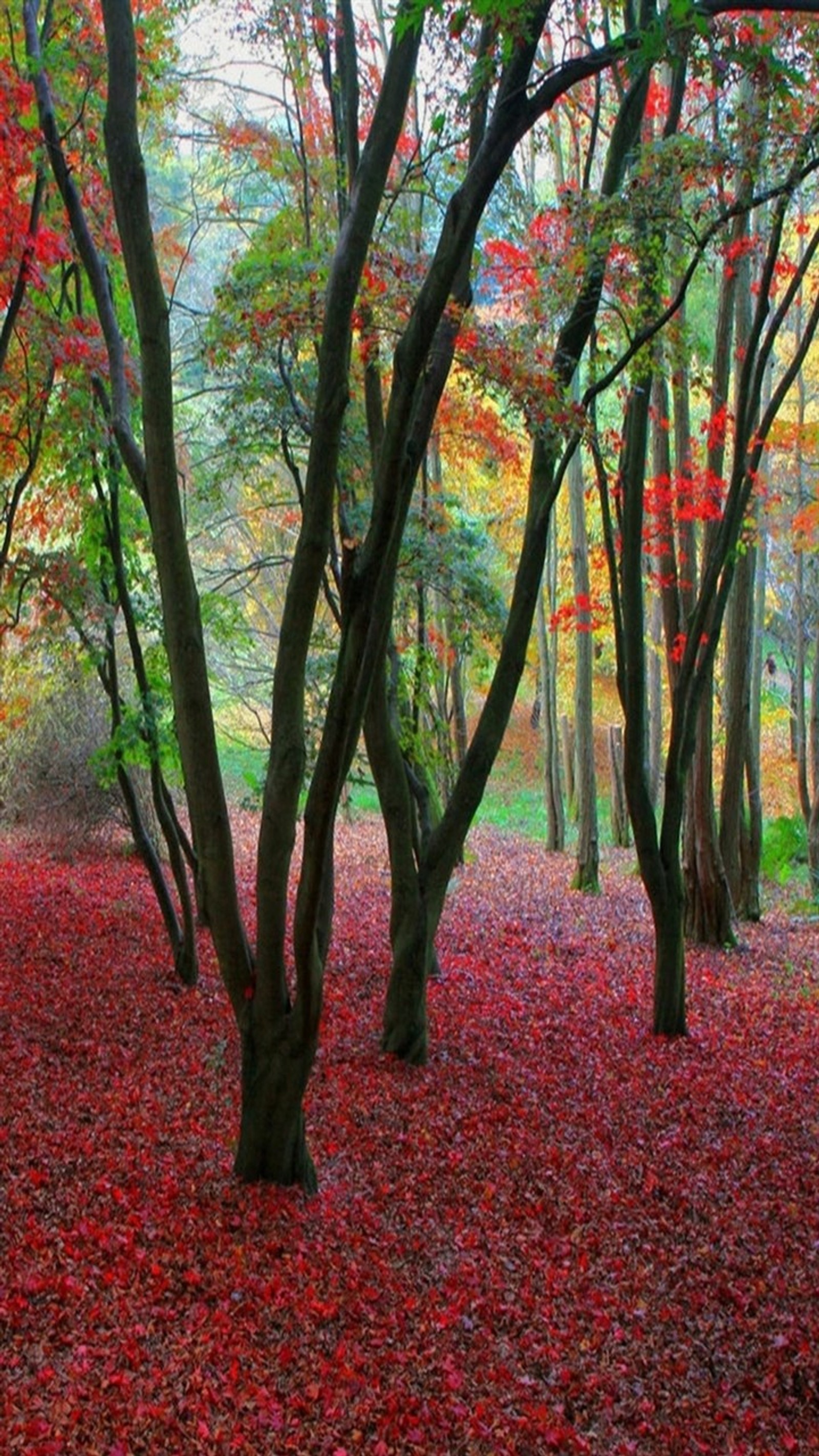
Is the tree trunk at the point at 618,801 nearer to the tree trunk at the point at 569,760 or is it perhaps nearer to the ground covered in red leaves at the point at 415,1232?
the tree trunk at the point at 569,760

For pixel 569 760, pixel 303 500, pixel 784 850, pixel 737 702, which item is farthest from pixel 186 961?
pixel 569 760

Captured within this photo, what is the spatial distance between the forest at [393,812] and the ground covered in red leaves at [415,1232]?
20mm

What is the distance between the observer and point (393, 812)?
5.83 metres

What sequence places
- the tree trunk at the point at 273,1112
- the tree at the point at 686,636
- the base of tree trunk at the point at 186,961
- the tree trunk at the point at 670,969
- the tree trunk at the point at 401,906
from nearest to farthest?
the tree trunk at the point at 273,1112
the tree trunk at the point at 401,906
the tree at the point at 686,636
the tree trunk at the point at 670,969
the base of tree trunk at the point at 186,961

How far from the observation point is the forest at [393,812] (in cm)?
340

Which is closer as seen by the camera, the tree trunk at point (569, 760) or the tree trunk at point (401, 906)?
the tree trunk at point (401, 906)

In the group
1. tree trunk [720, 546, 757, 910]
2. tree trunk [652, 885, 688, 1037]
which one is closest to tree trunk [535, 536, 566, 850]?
tree trunk [720, 546, 757, 910]

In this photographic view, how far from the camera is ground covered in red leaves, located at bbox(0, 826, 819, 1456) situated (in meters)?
3.10

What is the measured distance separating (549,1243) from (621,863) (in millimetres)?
11125

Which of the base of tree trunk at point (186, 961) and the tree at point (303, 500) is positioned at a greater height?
the tree at point (303, 500)

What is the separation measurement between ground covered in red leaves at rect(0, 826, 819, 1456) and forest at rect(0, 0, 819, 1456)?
0.8 inches

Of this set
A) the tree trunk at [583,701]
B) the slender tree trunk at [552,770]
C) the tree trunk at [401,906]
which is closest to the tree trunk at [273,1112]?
the tree trunk at [401,906]

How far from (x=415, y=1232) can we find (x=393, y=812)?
7.51ft

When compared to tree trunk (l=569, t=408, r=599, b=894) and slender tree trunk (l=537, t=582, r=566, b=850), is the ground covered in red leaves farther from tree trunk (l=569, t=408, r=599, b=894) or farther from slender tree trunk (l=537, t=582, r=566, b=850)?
slender tree trunk (l=537, t=582, r=566, b=850)
